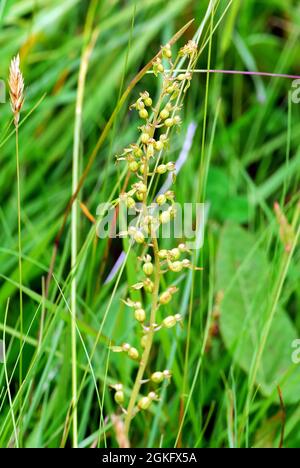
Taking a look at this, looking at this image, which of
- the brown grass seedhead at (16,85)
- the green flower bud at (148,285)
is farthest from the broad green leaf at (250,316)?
the brown grass seedhead at (16,85)

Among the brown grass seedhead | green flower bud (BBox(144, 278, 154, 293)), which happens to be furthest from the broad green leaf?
the brown grass seedhead

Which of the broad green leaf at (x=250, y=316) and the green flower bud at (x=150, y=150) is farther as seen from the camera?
the broad green leaf at (x=250, y=316)

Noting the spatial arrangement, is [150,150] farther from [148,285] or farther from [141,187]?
[148,285]

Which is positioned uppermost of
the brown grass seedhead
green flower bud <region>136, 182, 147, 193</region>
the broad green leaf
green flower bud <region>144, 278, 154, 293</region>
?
the brown grass seedhead

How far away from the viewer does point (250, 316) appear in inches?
47.8

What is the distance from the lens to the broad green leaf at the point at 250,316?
1.22 meters

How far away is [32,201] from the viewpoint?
1594 millimetres

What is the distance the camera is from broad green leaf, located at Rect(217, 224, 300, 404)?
1216mm

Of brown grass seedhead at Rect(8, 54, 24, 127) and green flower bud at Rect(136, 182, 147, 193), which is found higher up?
brown grass seedhead at Rect(8, 54, 24, 127)

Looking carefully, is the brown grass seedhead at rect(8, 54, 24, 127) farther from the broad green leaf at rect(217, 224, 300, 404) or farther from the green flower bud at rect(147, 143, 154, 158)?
the broad green leaf at rect(217, 224, 300, 404)

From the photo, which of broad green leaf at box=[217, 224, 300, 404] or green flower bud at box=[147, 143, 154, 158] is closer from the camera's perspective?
green flower bud at box=[147, 143, 154, 158]

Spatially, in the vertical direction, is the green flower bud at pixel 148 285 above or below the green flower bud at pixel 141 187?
below

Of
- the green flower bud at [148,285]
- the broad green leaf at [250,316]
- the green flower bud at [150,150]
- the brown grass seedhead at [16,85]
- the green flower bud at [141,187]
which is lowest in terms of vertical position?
the broad green leaf at [250,316]

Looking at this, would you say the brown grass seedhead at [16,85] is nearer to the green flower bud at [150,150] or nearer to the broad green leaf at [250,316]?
the green flower bud at [150,150]
